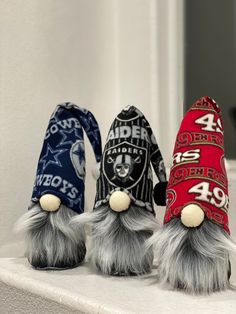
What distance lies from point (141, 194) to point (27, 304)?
195 millimetres

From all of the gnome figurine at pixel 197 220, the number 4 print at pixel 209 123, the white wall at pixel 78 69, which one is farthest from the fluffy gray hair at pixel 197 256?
the white wall at pixel 78 69

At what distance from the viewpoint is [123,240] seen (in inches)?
26.0

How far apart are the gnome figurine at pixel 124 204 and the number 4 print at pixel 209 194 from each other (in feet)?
0.28

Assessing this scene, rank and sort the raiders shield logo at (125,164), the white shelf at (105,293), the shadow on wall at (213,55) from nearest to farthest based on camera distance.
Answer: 1. the white shelf at (105,293)
2. the raiders shield logo at (125,164)
3. the shadow on wall at (213,55)

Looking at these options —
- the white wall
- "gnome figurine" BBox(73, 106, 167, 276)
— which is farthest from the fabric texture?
the white wall

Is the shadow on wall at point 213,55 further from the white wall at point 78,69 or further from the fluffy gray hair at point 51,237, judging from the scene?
the fluffy gray hair at point 51,237

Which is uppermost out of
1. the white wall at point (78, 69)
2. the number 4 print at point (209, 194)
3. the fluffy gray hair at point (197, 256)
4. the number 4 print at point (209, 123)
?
the white wall at point (78, 69)

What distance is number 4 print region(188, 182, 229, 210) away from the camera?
611 millimetres

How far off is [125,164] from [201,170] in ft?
A: 0.34

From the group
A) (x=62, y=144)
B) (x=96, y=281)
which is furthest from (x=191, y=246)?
(x=62, y=144)

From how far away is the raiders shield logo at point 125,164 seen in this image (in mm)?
676

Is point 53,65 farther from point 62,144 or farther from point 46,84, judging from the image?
point 62,144

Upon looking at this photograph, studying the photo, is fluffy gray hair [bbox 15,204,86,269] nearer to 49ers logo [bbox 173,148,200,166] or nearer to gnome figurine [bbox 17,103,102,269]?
gnome figurine [bbox 17,103,102,269]

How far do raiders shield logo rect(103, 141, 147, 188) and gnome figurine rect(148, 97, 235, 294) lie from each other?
0.16ft
